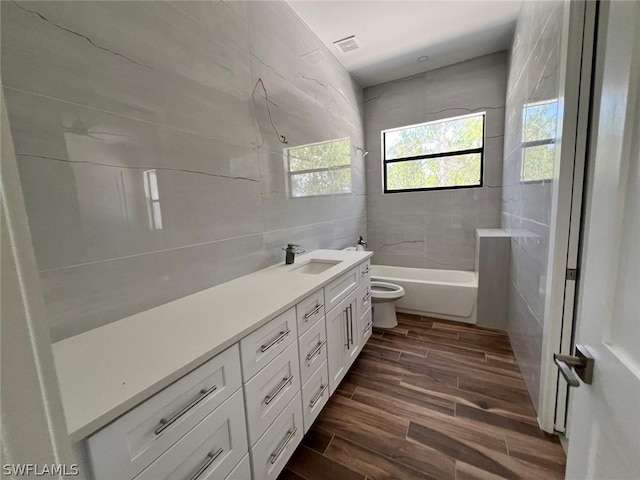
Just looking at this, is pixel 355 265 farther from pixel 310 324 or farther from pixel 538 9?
pixel 538 9

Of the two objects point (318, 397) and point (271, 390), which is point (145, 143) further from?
point (318, 397)

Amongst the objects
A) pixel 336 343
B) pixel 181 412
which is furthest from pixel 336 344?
A: pixel 181 412

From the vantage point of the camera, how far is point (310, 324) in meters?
1.32

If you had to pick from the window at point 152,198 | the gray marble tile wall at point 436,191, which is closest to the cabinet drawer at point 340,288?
the window at point 152,198

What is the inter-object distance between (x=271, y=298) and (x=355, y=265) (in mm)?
813

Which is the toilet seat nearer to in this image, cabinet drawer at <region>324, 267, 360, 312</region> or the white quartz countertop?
cabinet drawer at <region>324, 267, 360, 312</region>

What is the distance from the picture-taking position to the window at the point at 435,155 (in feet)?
9.96

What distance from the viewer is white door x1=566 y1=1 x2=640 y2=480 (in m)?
0.44

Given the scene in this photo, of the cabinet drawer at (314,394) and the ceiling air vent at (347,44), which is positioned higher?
the ceiling air vent at (347,44)

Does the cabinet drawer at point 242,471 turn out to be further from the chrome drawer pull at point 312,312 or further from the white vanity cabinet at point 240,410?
the chrome drawer pull at point 312,312

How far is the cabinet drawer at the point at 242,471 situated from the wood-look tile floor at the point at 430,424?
396mm

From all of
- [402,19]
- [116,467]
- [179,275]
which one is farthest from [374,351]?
[402,19]

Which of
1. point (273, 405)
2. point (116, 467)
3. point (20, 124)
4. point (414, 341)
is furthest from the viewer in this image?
point (414, 341)

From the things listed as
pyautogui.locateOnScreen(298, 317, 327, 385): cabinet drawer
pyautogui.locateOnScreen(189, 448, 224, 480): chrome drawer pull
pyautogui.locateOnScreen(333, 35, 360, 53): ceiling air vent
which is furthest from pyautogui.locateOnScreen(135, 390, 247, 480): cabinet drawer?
pyautogui.locateOnScreen(333, 35, 360, 53): ceiling air vent
